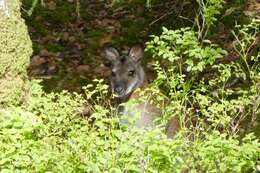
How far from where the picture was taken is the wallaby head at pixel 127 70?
7.74m

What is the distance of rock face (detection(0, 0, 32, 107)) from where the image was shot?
607cm

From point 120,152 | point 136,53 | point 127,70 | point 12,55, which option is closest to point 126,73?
point 127,70

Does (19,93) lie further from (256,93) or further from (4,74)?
(256,93)

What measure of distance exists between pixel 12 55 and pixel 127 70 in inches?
79.9

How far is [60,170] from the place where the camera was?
176 inches

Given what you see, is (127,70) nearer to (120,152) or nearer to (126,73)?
(126,73)

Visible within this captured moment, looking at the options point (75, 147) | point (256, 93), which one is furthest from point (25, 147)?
point (256, 93)

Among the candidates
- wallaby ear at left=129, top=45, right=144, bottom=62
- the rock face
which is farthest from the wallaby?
the rock face

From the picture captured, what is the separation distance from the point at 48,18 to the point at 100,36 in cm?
128

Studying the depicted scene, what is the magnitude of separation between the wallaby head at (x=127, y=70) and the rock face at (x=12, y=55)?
1697 millimetres

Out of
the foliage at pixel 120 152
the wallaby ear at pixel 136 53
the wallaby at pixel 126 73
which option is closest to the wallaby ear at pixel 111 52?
the wallaby at pixel 126 73

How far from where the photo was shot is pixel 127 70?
7.83m

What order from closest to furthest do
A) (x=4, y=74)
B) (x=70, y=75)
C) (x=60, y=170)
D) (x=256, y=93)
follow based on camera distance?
(x=60, y=170), (x=256, y=93), (x=4, y=74), (x=70, y=75)

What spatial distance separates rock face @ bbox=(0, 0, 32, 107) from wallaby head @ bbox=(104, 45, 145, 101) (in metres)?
1.70
